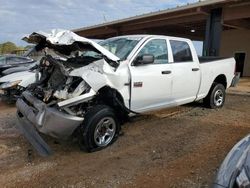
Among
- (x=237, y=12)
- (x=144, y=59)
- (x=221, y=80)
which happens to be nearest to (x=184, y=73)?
(x=144, y=59)

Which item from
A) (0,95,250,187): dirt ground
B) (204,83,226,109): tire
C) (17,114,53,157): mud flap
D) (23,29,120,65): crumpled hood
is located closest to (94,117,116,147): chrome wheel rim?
(0,95,250,187): dirt ground

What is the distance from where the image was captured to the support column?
15.6 meters

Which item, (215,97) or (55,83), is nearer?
(55,83)

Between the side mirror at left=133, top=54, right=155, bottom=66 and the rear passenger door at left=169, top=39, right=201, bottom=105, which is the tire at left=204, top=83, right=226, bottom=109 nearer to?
the rear passenger door at left=169, top=39, right=201, bottom=105

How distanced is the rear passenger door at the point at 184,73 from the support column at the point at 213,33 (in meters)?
8.92

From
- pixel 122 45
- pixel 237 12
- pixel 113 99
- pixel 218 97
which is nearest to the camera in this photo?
pixel 113 99

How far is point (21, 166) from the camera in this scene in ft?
15.5

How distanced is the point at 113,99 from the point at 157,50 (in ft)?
5.40

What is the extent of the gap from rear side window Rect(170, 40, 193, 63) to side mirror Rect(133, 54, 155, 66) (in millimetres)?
1099

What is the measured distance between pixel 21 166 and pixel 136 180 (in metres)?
1.80

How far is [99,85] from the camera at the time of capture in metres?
5.08

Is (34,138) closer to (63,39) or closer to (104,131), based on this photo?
(104,131)

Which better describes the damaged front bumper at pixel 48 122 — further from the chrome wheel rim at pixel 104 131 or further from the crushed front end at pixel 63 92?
the chrome wheel rim at pixel 104 131

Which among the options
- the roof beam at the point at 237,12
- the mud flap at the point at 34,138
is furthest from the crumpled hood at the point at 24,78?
the roof beam at the point at 237,12
